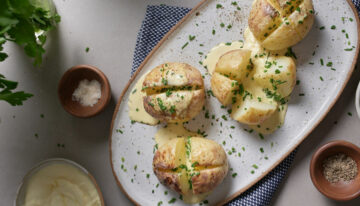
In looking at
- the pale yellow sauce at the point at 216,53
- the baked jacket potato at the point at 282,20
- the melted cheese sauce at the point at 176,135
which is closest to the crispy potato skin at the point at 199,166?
the melted cheese sauce at the point at 176,135

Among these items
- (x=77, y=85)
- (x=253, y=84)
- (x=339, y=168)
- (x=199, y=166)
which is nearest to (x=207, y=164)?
(x=199, y=166)

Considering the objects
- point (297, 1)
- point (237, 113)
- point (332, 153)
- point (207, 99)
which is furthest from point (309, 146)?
point (297, 1)

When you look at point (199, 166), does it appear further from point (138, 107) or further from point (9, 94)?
point (9, 94)

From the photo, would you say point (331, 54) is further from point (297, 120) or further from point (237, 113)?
point (237, 113)

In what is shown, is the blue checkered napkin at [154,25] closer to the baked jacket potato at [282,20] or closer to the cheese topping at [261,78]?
the cheese topping at [261,78]

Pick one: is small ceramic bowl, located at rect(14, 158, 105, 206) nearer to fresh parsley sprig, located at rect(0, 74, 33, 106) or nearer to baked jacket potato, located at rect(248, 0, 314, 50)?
fresh parsley sprig, located at rect(0, 74, 33, 106)

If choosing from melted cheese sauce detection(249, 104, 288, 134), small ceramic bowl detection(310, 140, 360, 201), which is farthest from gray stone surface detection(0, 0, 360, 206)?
small ceramic bowl detection(310, 140, 360, 201)
